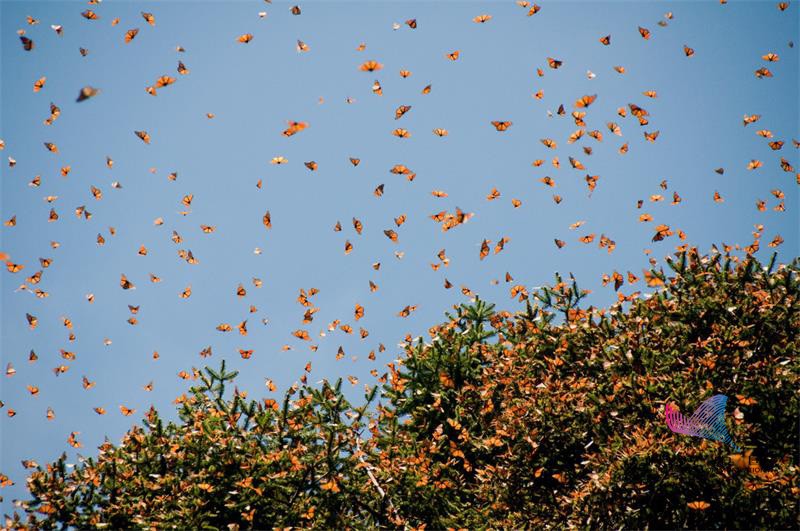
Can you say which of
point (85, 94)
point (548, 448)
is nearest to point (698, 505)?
point (548, 448)

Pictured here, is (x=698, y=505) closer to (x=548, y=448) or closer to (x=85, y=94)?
(x=548, y=448)

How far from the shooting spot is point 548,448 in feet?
39.8

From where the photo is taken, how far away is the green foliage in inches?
392

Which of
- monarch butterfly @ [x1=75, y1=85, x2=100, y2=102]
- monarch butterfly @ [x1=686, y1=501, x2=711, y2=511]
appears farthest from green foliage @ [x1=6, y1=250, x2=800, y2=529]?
monarch butterfly @ [x1=75, y1=85, x2=100, y2=102]

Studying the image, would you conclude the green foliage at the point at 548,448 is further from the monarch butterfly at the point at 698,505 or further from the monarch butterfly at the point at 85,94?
the monarch butterfly at the point at 85,94

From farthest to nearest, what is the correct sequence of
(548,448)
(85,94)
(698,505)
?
1. (548,448)
2. (698,505)
3. (85,94)

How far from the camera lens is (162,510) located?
1063 cm

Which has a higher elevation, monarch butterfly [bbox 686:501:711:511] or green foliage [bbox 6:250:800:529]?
green foliage [bbox 6:250:800:529]

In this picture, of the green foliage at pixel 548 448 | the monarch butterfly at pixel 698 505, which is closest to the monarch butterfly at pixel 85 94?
the green foliage at pixel 548 448

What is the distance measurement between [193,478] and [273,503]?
5.22ft

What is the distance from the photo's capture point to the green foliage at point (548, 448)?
9.96 meters

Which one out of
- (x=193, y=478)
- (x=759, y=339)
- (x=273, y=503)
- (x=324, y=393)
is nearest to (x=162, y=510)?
(x=193, y=478)

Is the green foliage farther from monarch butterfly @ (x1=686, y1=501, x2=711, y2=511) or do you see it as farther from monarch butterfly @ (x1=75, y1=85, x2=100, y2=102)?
monarch butterfly @ (x1=75, y1=85, x2=100, y2=102)

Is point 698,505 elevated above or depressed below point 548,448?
below
